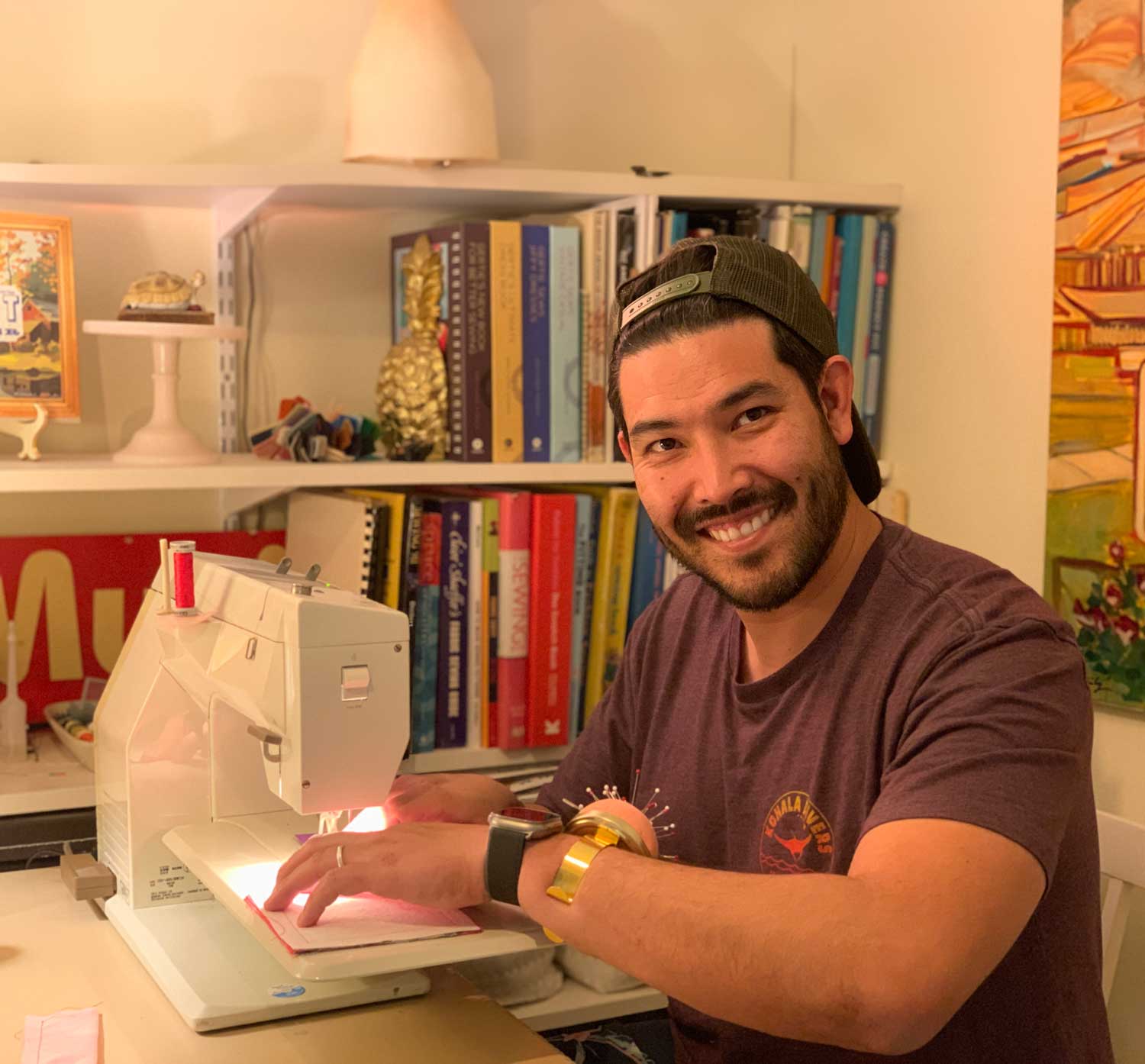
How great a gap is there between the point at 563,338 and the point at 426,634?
48cm

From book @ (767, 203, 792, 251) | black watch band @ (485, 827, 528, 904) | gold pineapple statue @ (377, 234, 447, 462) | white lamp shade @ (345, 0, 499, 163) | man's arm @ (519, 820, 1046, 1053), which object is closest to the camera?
man's arm @ (519, 820, 1046, 1053)

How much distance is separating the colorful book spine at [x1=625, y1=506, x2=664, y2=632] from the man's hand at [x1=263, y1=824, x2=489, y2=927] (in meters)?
0.88

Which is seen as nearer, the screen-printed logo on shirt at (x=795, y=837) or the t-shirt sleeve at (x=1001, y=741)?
the t-shirt sleeve at (x=1001, y=741)

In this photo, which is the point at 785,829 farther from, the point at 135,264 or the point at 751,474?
the point at 135,264

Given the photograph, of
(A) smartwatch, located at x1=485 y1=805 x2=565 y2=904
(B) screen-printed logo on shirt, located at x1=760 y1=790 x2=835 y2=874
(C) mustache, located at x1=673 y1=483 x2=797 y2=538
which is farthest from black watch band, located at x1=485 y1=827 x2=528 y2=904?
(C) mustache, located at x1=673 y1=483 x2=797 y2=538

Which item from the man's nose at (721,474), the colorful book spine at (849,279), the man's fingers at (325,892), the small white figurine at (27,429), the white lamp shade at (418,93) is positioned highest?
the white lamp shade at (418,93)

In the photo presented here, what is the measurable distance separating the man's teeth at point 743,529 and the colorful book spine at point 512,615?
0.72 metres

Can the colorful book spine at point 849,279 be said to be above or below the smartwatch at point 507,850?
above

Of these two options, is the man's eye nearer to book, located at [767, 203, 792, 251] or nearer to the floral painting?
the floral painting

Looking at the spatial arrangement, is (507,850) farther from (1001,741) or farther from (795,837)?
(1001,741)

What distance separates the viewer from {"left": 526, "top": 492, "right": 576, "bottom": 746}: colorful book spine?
2.07 metres

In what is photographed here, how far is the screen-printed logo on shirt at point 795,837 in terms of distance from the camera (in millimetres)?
1285

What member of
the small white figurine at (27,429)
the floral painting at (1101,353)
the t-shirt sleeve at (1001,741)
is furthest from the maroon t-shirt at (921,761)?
the small white figurine at (27,429)

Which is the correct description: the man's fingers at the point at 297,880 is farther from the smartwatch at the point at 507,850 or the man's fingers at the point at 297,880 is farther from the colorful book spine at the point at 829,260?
the colorful book spine at the point at 829,260
